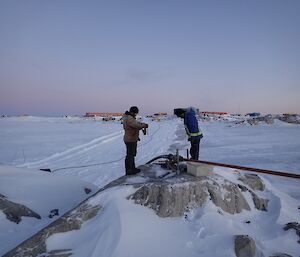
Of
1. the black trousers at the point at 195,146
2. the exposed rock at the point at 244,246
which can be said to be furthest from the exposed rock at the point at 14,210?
the black trousers at the point at 195,146

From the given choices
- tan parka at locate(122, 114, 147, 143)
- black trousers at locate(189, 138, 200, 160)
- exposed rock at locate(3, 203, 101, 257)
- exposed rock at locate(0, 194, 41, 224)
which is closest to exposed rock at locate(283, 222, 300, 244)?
black trousers at locate(189, 138, 200, 160)

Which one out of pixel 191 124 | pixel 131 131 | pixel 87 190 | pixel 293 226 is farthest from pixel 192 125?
pixel 293 226

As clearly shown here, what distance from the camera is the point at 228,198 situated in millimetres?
5082

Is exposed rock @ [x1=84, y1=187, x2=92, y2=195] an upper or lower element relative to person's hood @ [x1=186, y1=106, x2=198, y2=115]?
lower

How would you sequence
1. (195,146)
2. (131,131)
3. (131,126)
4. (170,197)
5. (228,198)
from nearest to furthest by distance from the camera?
(170,197)
(228,198)
(131,126)
(131,131)
(195,146)

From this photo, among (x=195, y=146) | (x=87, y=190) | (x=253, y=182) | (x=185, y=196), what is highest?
(x=195, y=146)

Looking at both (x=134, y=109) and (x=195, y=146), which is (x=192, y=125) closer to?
(x=195, y=146)

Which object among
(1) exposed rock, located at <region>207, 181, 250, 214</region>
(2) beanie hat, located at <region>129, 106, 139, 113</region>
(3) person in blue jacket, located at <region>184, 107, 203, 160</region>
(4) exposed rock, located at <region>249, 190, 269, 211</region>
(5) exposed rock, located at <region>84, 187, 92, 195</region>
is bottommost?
(5) exposed rock, located at <region>84, 187, 92, 195</region>

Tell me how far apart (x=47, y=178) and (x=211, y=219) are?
399 centimetres

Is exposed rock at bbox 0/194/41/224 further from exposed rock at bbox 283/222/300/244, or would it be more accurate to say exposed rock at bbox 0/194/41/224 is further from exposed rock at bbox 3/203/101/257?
exposed rock at bbox 283/222/300/244

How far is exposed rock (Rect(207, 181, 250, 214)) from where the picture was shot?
16.2ft

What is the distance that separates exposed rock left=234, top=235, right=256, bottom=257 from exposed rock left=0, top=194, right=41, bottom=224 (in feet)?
11.6

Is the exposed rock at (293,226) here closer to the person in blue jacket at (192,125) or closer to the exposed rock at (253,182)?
the exposed rock at (253,182)

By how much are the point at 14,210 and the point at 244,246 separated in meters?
3.92
